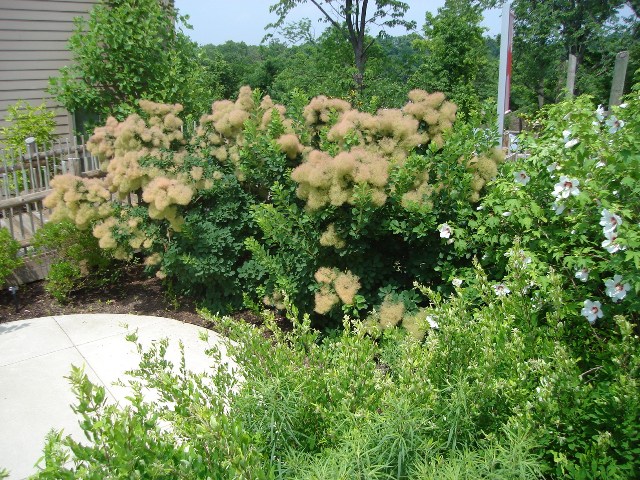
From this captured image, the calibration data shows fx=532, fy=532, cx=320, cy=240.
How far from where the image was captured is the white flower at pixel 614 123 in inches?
123

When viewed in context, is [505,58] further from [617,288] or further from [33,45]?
[33,45]

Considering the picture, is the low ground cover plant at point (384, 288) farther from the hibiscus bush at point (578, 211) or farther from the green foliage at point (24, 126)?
the green foliage at point (24, 126)

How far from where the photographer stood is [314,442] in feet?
6.82

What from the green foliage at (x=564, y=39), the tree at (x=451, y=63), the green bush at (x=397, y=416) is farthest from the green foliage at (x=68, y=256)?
the green foliage at (x=564, y=39)

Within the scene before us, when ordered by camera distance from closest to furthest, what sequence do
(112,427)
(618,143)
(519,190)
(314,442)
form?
(112,427), (314,442), (618,143), (519,190)

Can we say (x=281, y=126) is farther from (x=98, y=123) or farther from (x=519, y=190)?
(x=98, y=123)

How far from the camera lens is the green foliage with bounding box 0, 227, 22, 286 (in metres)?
4.82

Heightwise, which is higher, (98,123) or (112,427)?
(98,123)

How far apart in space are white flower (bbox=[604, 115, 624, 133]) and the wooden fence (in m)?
5.09

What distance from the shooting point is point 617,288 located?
246 centimetres

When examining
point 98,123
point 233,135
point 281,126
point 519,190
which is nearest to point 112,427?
point 519,190

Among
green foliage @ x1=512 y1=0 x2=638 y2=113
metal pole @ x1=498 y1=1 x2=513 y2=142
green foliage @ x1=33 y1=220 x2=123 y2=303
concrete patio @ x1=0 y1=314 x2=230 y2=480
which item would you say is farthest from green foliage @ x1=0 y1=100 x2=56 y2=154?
green foliage @ x1=512 y1=0 x2=638 y2=113

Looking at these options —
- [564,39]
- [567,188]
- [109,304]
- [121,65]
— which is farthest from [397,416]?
[564,39]

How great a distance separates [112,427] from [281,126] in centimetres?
315
